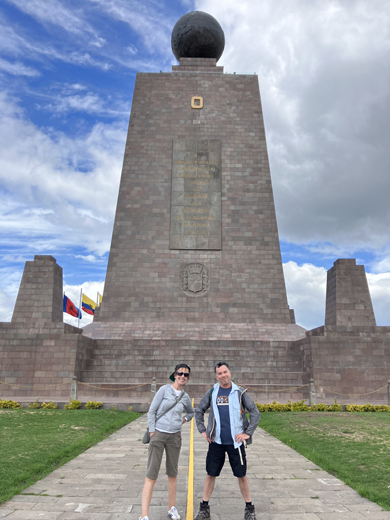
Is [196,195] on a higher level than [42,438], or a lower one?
higher

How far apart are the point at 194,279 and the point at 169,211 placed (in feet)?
13.4

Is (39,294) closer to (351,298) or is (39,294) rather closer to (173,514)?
(351,298)

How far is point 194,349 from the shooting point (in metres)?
18.4

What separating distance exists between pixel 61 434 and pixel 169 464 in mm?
5366

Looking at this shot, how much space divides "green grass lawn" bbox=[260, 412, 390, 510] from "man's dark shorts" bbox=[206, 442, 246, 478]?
6.10 ft

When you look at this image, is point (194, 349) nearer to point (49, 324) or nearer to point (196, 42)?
point (49, 324)

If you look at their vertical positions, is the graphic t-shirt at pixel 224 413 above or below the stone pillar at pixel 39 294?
below

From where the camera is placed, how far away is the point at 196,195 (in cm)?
2348

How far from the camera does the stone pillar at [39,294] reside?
60.6 feet

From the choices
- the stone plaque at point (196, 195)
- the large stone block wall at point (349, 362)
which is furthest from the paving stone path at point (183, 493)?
the stone plaque at point (196, 195)

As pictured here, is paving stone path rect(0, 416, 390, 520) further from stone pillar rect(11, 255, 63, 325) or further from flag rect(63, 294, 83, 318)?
flag rect(63, 294, 83, 318)

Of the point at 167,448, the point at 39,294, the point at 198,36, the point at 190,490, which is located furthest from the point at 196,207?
the point at 167,448

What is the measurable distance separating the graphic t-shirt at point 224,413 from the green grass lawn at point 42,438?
2746 millimetres

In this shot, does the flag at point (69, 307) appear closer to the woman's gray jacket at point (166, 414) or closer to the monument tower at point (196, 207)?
the monument tower at point (196, 207)
